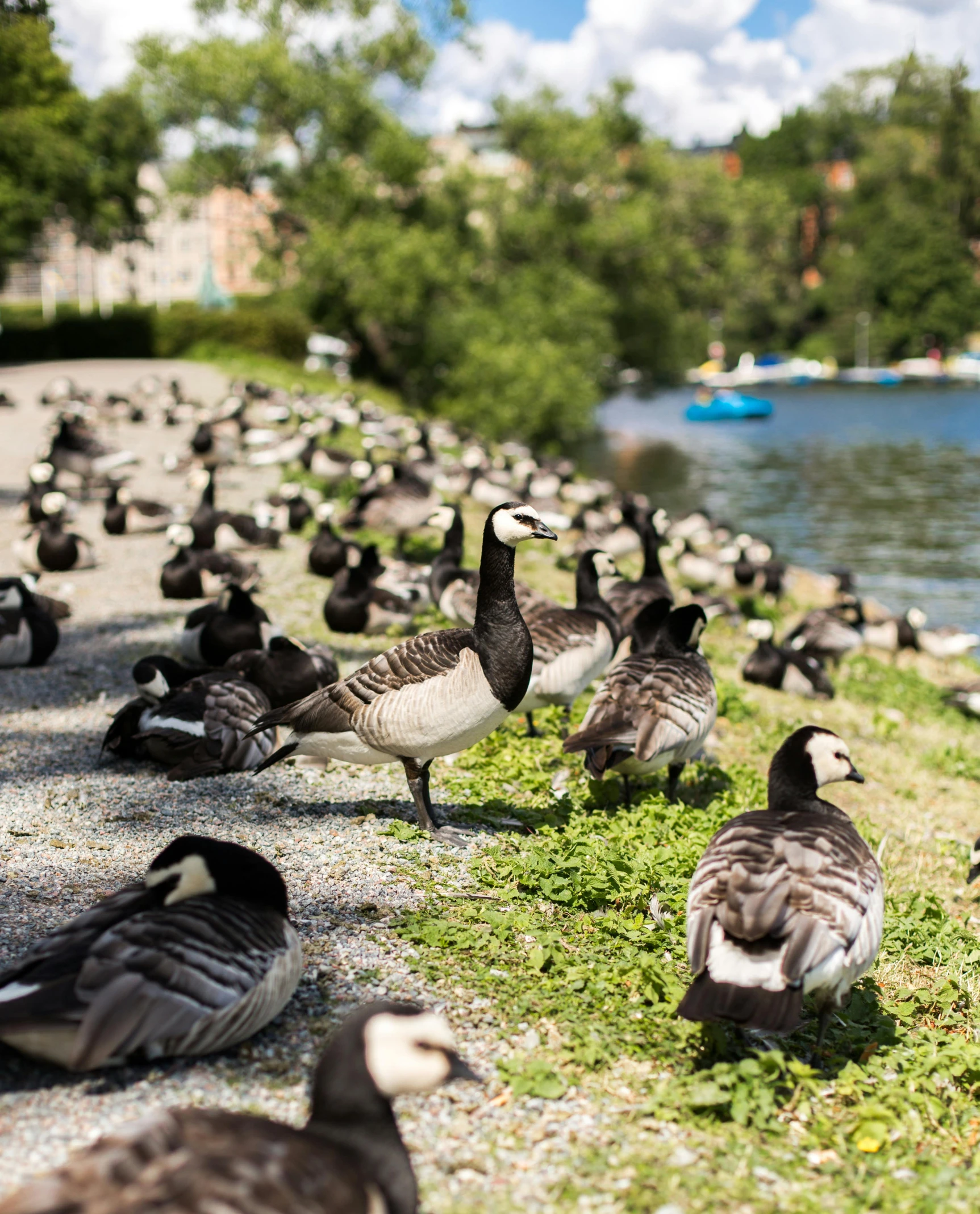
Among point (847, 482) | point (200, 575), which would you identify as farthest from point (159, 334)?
point (200, 575)

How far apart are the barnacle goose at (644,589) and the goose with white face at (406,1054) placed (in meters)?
7.66

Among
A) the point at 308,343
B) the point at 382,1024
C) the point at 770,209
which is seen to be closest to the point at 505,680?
the point at 382,1024

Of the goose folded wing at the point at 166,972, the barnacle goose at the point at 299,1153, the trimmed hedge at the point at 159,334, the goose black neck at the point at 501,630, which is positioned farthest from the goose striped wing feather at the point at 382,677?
the trimmed hedge at the point at 159,334

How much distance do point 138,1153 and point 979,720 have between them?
43.2ft

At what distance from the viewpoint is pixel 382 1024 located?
10.6ft

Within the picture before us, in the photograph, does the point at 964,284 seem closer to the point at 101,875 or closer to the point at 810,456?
the point at 810,456

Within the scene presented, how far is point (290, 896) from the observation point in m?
5.68

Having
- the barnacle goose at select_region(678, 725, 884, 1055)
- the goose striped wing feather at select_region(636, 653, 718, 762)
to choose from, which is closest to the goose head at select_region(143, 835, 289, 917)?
the barnacle goose at select_region(678, 725, 884, 1055)

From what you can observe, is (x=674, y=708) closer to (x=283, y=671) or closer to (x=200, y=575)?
(x=283, y=671)

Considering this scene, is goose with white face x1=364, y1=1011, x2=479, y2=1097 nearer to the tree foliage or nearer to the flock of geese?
the flock of geese

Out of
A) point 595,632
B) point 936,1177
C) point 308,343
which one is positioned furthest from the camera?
point 308,343

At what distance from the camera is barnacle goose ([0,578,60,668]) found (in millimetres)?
10352

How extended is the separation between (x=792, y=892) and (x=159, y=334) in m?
53.4

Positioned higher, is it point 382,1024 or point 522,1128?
point 382,1024
